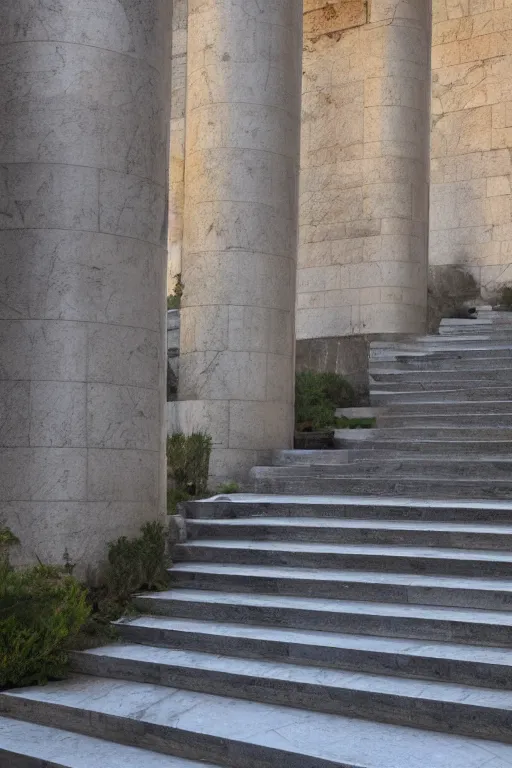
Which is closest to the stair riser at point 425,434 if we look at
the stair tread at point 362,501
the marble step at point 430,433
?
the marble step at point 430,433

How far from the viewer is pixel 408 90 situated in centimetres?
1966

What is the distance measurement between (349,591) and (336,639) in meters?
0.80

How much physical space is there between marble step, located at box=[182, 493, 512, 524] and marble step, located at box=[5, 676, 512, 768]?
315 centimetres

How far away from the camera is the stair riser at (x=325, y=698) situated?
662cm

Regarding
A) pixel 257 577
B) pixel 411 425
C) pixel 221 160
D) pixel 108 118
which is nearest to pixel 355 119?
pixel 221 160

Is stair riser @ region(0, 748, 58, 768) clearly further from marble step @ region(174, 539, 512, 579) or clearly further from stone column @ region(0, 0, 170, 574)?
marble step @ region(174, 539, 512, 579)

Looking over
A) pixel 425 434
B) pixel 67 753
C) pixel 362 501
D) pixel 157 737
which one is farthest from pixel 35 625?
pixel 425 434

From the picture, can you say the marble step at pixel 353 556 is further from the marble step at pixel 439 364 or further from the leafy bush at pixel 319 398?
the marble step at pixel 439 364

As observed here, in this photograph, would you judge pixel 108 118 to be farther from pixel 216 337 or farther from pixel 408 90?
pixel 408 90

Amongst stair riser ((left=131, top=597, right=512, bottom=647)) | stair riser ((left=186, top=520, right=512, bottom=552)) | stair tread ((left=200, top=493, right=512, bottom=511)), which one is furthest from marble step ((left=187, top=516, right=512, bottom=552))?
stair riser ((left=131, top=597, right=512, bottom=647))

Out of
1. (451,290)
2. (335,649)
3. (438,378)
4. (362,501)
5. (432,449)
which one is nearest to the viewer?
(335,649)

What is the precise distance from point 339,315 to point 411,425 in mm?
7024

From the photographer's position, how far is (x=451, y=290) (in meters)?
21.9

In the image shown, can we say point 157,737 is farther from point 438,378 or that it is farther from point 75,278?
point 438,378
